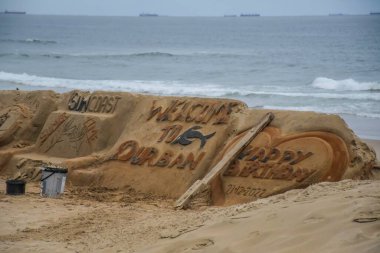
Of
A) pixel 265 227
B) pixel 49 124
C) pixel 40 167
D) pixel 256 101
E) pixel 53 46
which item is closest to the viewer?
pixel 265 227

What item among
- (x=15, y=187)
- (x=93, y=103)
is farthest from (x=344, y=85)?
(x=15, y=187)

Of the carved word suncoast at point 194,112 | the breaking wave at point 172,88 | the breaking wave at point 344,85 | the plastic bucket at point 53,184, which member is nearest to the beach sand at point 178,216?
the plastic bucket at point 53,184

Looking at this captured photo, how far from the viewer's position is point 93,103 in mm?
12266

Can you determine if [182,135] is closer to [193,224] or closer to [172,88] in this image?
[193,224]

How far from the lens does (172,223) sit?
7.49 meters

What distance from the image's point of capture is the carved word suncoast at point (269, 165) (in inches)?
368

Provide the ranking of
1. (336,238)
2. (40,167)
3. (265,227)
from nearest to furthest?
(336,238) → (265,227) → (40,167)

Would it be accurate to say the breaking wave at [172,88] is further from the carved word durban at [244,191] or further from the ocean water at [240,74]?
the carved word durban at [244,191]

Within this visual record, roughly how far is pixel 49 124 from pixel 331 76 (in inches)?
943

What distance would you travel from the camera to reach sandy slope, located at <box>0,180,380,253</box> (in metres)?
5.32

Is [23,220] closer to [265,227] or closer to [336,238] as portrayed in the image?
[265,227]

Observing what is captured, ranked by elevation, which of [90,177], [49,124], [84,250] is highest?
[49,124]

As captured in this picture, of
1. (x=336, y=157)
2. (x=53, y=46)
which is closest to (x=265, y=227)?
(x=336, y=157)

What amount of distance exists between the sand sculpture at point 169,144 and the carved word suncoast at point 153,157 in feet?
0.05
